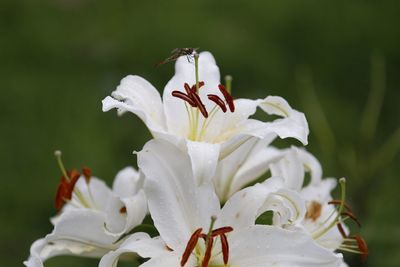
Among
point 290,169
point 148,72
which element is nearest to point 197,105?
point 290,169

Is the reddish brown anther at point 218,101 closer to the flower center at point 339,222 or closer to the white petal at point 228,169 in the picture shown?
the white petal at point 228,169

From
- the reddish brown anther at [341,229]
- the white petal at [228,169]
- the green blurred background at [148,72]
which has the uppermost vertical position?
the green blurred background at [148,72]

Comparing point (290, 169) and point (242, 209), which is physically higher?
point (290, 169)

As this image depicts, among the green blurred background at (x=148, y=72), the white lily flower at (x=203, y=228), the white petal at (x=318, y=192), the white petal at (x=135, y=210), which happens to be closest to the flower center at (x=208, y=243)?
the white lily flower at (x=203, y=228)

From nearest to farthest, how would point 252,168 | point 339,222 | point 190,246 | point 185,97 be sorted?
point 190,246 < point 185,97 < point 339,222 < point 252,168

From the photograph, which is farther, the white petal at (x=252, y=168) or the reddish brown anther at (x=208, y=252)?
the white petal at (x=252, y=168)

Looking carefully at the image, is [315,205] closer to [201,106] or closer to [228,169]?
[228,169]

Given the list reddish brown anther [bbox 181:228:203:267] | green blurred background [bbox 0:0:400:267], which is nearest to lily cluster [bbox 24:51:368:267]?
reddish brown anther [bbox 181:228:203:267]
